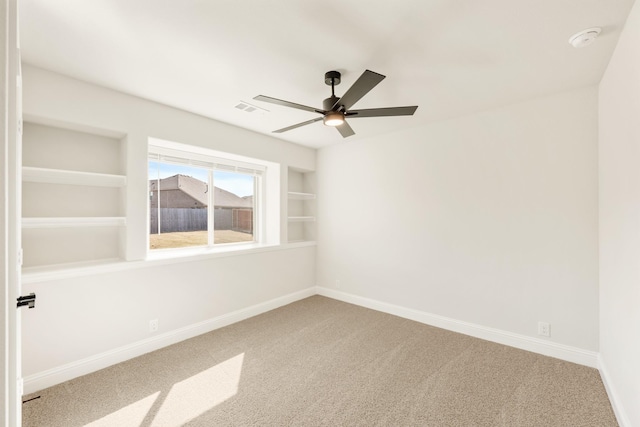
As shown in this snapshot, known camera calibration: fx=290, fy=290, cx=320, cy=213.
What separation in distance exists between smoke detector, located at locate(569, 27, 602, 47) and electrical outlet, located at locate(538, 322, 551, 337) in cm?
242

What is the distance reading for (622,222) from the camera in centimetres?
192

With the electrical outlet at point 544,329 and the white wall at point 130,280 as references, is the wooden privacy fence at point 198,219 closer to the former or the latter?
the white wall at point 130,280

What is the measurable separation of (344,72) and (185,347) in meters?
3.02

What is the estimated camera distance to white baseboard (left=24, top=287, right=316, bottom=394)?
2.26 metres

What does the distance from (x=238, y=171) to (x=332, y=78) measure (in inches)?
90.5

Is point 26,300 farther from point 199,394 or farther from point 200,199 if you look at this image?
point 200,199

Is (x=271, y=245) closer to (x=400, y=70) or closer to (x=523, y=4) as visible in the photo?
(x=400, y=70)

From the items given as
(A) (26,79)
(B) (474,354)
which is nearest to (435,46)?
(B) (474,354)

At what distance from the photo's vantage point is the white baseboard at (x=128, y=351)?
2.26m

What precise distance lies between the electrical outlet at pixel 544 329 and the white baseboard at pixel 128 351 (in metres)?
3.11

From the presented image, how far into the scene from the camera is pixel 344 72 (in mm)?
2334

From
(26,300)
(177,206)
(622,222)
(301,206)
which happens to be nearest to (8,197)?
(26,300)

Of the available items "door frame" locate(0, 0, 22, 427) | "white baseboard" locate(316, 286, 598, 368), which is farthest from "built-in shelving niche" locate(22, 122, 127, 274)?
"white baseboard" locate(316, 286, 598, 368)

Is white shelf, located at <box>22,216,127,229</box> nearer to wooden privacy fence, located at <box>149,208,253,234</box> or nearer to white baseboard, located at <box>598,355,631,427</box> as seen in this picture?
wooden privacy fence, located at <box>149,208,253,234</box>
